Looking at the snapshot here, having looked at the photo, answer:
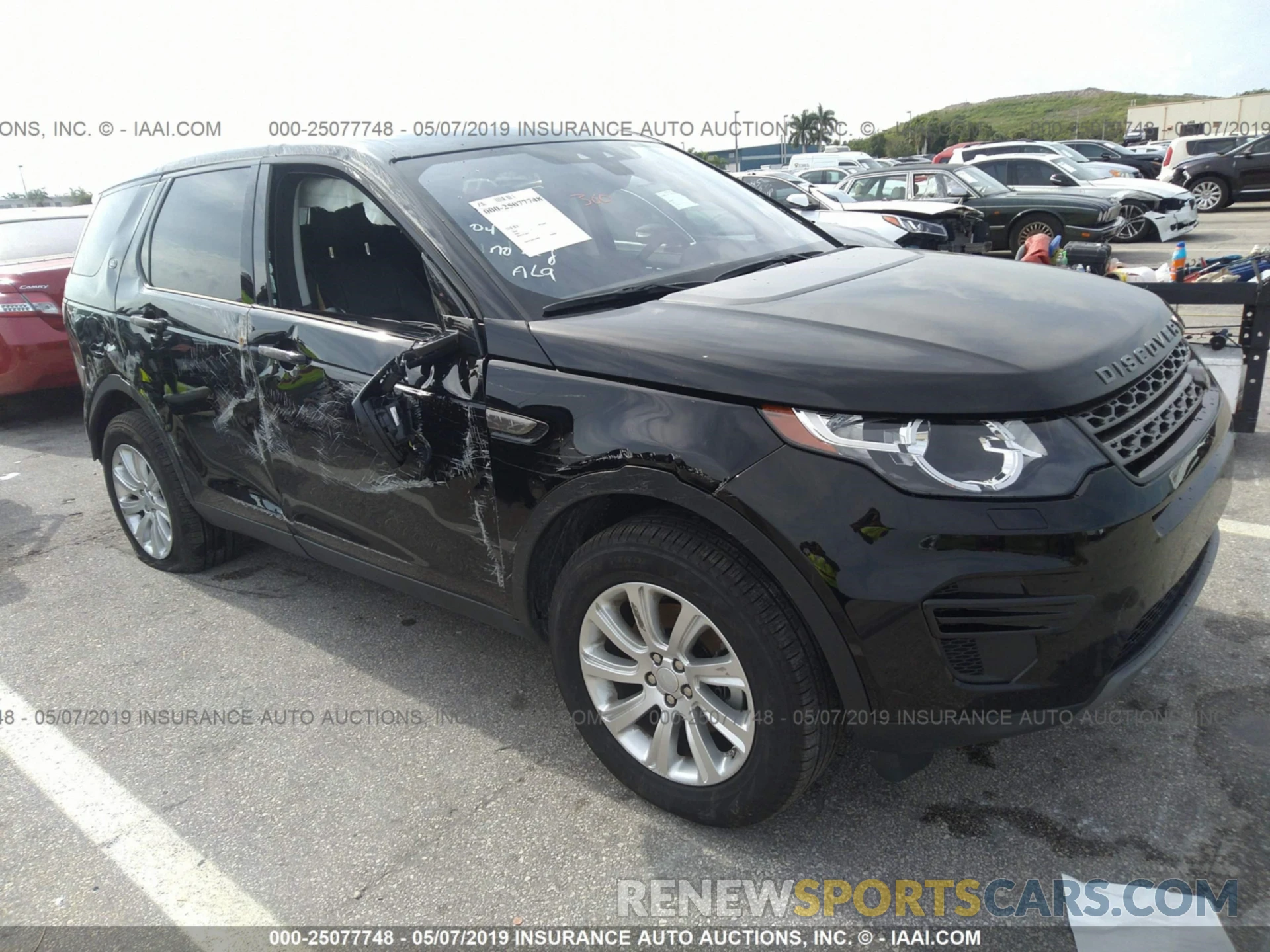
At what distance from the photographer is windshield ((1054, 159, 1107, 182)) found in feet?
49.3

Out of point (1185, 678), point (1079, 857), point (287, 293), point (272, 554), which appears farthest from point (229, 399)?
point (1185, 678)

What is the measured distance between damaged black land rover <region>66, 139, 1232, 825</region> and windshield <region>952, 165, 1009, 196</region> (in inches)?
452

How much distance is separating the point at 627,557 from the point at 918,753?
81 centimetres

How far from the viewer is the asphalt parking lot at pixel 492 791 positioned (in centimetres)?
231

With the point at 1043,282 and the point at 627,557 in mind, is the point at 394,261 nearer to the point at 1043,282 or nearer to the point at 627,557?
the point at 627,557

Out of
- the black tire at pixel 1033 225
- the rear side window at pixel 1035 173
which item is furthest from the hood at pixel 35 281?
the rear side window at pixel 1035 173

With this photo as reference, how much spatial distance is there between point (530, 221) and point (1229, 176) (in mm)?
19973

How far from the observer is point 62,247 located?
800 centimetres

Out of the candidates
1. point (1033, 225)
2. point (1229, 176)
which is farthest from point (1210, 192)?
point (1033, 225)

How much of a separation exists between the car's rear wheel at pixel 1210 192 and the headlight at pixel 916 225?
35.6 ft

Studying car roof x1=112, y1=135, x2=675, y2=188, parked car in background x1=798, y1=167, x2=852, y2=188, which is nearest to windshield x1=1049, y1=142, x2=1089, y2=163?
parked car in background x1=798, y1=167, x2=852, y2=188

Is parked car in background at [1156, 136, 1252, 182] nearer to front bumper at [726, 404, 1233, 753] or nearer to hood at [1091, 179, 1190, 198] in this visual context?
hood at [1091, 179, 1190, 198]

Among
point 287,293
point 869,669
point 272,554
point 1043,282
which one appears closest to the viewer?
point 869,669

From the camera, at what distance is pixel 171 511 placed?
165 inches
